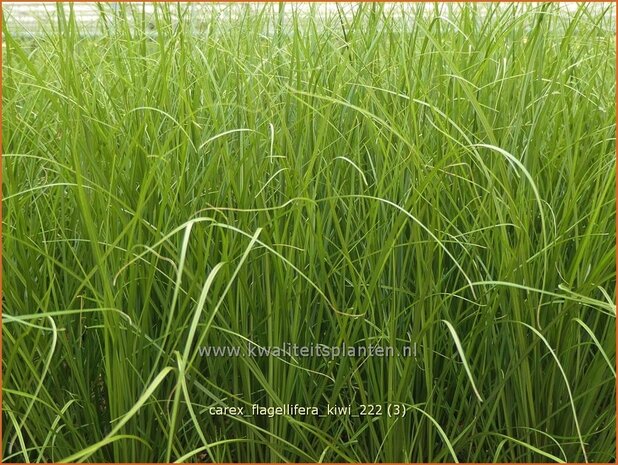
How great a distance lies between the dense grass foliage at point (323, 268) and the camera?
1.51 metres

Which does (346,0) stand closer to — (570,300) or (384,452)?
(570,300)

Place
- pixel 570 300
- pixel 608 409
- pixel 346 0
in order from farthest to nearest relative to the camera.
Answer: pixel 346 0
pixel 608 409
pixel 570 300

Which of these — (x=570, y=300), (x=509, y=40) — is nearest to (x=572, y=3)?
(x=509, y=40)

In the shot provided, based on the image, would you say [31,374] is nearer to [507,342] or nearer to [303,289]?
[303,289]

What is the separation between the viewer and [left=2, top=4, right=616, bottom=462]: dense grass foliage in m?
1.51

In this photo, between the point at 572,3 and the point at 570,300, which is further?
the point at 572,3

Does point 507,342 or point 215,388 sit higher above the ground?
point 507,342

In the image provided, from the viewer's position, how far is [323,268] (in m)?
1.52

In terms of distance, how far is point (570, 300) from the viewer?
1533 mm

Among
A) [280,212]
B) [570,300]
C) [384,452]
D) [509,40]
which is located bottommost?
[384,452]

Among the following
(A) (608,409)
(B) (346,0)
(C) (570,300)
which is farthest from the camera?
(B) (346,0)

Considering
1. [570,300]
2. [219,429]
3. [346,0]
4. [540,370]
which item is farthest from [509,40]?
[219,429]

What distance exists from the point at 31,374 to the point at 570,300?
3.98ft

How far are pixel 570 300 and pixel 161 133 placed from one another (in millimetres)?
1034
